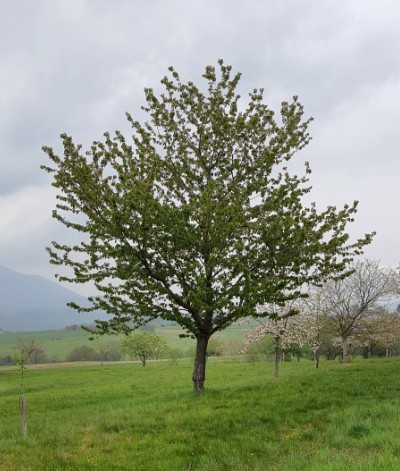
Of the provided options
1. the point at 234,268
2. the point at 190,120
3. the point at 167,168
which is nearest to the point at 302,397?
the point at 234,268

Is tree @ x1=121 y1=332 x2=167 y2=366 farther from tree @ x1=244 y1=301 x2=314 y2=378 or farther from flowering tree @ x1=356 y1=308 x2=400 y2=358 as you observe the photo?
tree @ x1=244 y1=301 x2=314 y2=378

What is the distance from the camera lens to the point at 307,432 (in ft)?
37.1

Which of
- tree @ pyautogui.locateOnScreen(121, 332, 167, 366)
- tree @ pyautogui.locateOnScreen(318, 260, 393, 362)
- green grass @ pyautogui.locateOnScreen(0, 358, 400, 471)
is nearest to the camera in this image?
green grass @ pyautogui.locateOnScreen(0, 358, 400, 471)

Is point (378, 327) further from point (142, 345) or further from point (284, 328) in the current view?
point (142, 345)

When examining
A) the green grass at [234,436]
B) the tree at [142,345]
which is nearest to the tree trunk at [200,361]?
the green grass at [234,436]

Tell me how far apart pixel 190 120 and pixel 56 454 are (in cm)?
1468

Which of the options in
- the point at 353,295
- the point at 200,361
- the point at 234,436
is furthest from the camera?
the point at 353,295

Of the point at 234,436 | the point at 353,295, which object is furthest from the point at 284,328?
the point at 234,436

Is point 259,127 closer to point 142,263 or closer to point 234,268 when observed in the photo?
point 234,268

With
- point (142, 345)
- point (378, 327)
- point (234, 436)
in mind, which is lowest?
point (142, 345)

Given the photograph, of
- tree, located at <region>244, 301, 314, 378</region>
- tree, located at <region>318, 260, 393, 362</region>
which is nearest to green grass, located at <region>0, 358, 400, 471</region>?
tree, located at <region>244, 301, 314, 378</region>

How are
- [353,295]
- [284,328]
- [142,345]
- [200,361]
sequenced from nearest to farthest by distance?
1. [200,361]
2. [284,328]
3. [353,295]
4. [142,345]

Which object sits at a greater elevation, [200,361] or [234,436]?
[200,361]

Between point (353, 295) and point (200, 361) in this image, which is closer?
point (200, 361)
